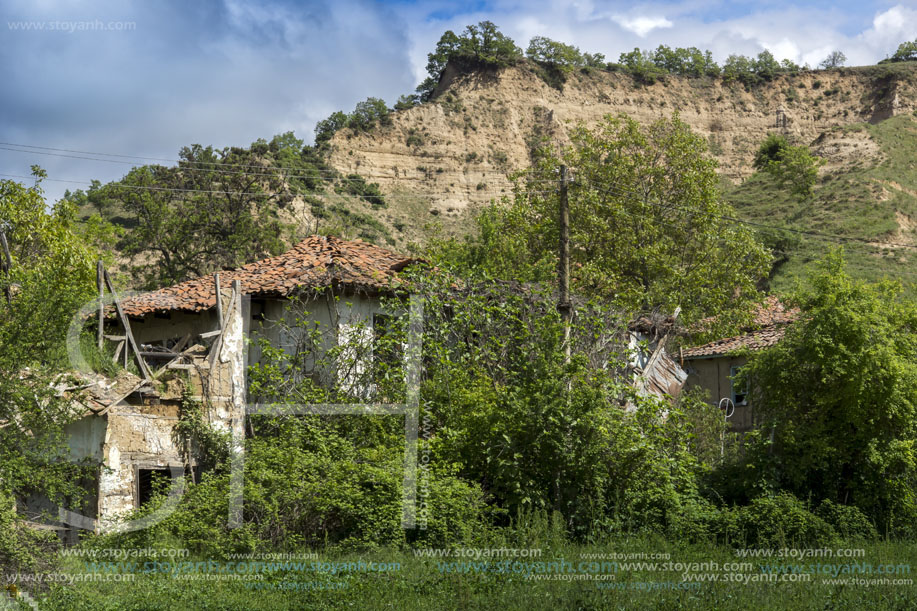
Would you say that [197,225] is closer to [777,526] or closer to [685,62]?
[777,526]

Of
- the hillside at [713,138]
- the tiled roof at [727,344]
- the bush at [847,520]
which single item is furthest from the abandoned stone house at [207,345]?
the hillside at [713,138]

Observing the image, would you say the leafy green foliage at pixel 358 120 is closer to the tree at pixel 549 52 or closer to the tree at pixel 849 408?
the tree at pixel 549 52

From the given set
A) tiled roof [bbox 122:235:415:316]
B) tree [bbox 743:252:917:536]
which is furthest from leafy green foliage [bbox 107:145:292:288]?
tree [bbox 743:252:917:536]

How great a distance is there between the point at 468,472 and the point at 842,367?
5.94 metres

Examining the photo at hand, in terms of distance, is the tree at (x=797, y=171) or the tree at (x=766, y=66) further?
the tree at (x=766, y=66)

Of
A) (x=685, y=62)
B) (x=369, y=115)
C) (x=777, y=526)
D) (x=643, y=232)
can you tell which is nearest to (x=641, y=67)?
(x=685, y=62)

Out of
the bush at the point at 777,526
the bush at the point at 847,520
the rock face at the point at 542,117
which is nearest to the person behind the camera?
the bush at the point at 777,526

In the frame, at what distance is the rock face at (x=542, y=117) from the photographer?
61.0 meters

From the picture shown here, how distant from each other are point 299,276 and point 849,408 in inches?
369

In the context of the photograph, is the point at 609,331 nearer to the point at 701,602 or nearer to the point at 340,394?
the point at 340,394

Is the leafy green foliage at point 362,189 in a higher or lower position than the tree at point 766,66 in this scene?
lower

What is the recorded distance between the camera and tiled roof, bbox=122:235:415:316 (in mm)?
14461

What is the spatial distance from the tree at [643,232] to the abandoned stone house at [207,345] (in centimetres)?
692

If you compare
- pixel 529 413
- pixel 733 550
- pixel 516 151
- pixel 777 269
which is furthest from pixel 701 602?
pixel 516 151
